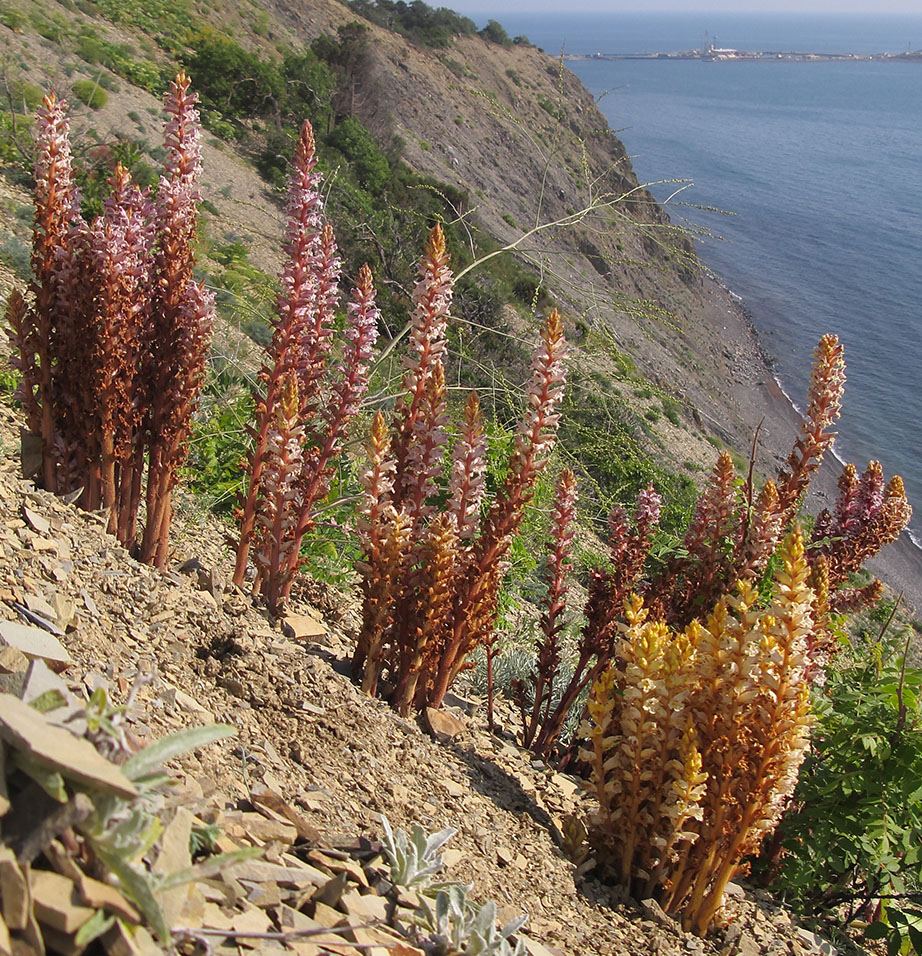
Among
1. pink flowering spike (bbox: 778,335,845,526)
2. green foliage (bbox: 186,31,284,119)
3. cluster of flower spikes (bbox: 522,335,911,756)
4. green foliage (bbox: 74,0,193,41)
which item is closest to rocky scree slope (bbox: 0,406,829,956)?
cluster of flower spikes (bbox: 522,335,911,756)

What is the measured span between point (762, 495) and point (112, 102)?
2059cm

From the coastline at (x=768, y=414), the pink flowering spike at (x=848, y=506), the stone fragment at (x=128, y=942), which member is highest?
the pink flowering spike at (x=848, y=506)

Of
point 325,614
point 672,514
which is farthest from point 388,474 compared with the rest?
point 672,514

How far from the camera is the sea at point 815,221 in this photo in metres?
30.1

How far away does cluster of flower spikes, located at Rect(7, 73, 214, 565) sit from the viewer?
3.29 meters

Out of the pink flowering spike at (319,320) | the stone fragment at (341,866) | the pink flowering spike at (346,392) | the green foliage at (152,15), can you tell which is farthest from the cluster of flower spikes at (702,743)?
the green foliage at (152,15)

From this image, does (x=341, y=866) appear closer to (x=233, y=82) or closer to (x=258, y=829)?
(x=258, y=829)

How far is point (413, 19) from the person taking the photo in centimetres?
4516

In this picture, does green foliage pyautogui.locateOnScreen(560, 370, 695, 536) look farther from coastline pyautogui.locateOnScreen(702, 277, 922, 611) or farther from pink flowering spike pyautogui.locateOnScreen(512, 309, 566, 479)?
coastline pyautogui.locateOnScreen(702, 277, 922, 611)

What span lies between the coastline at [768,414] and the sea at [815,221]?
690mm

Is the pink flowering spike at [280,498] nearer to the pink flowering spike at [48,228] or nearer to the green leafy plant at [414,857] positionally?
the pink flowering spike at [48,228]

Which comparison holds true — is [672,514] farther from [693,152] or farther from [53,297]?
[693,152]

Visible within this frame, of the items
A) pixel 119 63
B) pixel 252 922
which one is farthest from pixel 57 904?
Result: pixel 119 63

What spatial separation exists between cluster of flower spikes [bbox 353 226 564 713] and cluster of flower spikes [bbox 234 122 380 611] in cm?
22
